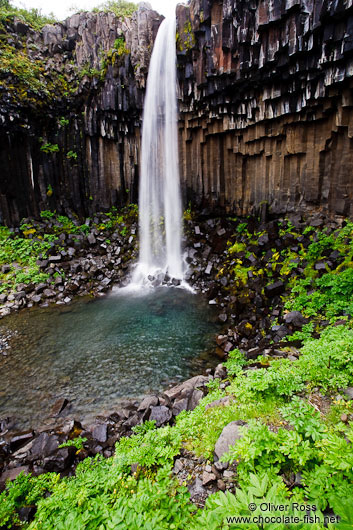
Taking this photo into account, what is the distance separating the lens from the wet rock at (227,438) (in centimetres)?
336

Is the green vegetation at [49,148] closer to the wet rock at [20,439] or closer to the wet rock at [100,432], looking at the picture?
the wet rock at [20,439]

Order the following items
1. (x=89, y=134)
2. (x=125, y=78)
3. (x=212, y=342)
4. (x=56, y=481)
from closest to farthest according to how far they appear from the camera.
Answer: (x=56, y=481)
(x=212, y=342)
(x=125, y=78)
(x=89, y=134)

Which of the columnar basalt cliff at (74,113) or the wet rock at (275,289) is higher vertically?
the columnar basalt cliff at (74,113)

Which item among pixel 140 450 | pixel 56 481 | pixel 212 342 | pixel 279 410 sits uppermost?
pixel 279 410

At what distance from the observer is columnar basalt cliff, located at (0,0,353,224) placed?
377 inches

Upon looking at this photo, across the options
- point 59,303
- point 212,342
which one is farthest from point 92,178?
point 212,342

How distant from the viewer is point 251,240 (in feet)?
43.7

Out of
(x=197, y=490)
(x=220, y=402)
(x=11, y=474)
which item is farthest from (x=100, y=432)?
(x=197, y=490)

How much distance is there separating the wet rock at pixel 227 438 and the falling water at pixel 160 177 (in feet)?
38.7

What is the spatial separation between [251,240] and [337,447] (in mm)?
11425

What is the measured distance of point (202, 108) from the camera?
14148 millimetres

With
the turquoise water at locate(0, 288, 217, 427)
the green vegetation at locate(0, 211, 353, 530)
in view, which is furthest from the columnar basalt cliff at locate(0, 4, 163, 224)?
→ the green vegetation at locate(0, 211, 353, 530)

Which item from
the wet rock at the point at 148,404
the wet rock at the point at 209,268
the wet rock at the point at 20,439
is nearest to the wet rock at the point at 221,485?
the wet rock at the point at 148,404

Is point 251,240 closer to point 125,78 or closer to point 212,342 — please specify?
point 212,342
